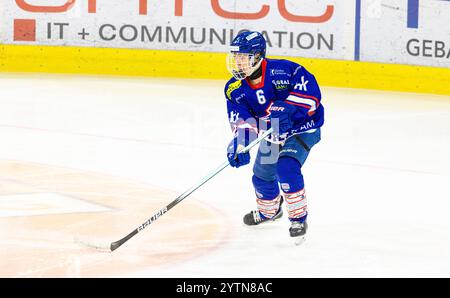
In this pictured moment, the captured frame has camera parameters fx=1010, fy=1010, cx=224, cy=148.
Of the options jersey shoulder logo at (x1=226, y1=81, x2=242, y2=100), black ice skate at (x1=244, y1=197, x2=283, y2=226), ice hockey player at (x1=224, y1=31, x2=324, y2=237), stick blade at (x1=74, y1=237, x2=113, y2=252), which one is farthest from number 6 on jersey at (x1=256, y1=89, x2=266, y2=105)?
stick blade at (x1=74, y1=237, x2=113, y2=252)

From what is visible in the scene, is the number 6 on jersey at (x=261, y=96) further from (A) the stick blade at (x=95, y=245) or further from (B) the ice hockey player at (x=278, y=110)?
(A) the stick blade at (x=95, y=245)

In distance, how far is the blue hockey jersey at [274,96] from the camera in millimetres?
4809

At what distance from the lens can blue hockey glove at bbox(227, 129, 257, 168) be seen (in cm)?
482

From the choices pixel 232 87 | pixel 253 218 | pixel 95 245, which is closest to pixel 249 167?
pixel 253 218

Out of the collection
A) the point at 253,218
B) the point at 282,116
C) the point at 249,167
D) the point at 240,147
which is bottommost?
the point at 249,167

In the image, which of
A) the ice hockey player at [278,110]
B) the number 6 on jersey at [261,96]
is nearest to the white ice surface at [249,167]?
the ice hockey player at [278,110]

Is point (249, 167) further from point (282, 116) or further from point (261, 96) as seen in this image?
point (282, 116)

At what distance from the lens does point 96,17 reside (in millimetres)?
11430

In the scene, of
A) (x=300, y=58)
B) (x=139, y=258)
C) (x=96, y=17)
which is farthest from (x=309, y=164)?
(x=96, y=17)

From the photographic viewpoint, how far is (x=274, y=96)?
491cm

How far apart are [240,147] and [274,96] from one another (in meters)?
0.30

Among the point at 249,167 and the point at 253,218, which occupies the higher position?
the point at 253,218

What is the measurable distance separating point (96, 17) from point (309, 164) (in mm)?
5128

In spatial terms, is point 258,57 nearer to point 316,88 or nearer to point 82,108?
point 316,88
